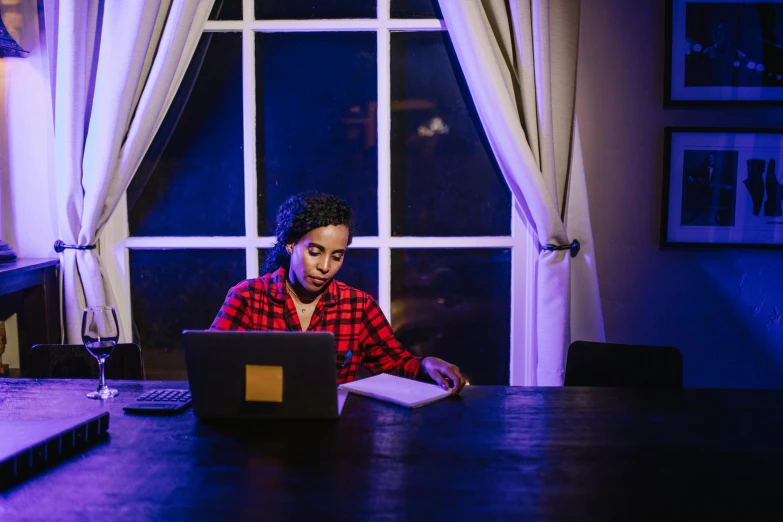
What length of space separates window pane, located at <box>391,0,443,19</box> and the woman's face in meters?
1.27

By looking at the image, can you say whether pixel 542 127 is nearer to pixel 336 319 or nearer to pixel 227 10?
pixel 336 319

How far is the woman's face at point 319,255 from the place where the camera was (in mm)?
1973

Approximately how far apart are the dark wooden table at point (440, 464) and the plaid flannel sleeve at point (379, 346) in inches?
19.0

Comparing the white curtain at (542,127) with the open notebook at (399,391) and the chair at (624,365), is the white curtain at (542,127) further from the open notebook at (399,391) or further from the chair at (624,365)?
the open notebook at (399,391)

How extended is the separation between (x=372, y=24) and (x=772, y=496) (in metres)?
2.33

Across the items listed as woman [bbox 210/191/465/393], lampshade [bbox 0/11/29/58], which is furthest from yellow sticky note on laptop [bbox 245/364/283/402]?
lampshade [bbox 0/11/29/58]

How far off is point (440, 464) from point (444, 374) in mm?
502

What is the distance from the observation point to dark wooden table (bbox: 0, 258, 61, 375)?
268cm

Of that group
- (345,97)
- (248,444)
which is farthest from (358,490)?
(345,97)

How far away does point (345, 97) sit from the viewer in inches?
113

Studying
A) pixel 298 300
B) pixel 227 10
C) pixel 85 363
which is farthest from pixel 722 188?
pixel 85 363

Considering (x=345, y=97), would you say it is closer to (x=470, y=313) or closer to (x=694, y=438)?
(x=470, y=313)

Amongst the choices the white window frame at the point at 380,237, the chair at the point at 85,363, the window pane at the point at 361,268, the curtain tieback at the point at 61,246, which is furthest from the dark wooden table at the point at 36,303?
the window pane at the point at 361,268

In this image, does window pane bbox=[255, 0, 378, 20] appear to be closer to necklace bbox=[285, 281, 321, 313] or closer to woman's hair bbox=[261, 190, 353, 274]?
woman's hair bbox=[261, 190, 353, 274]
